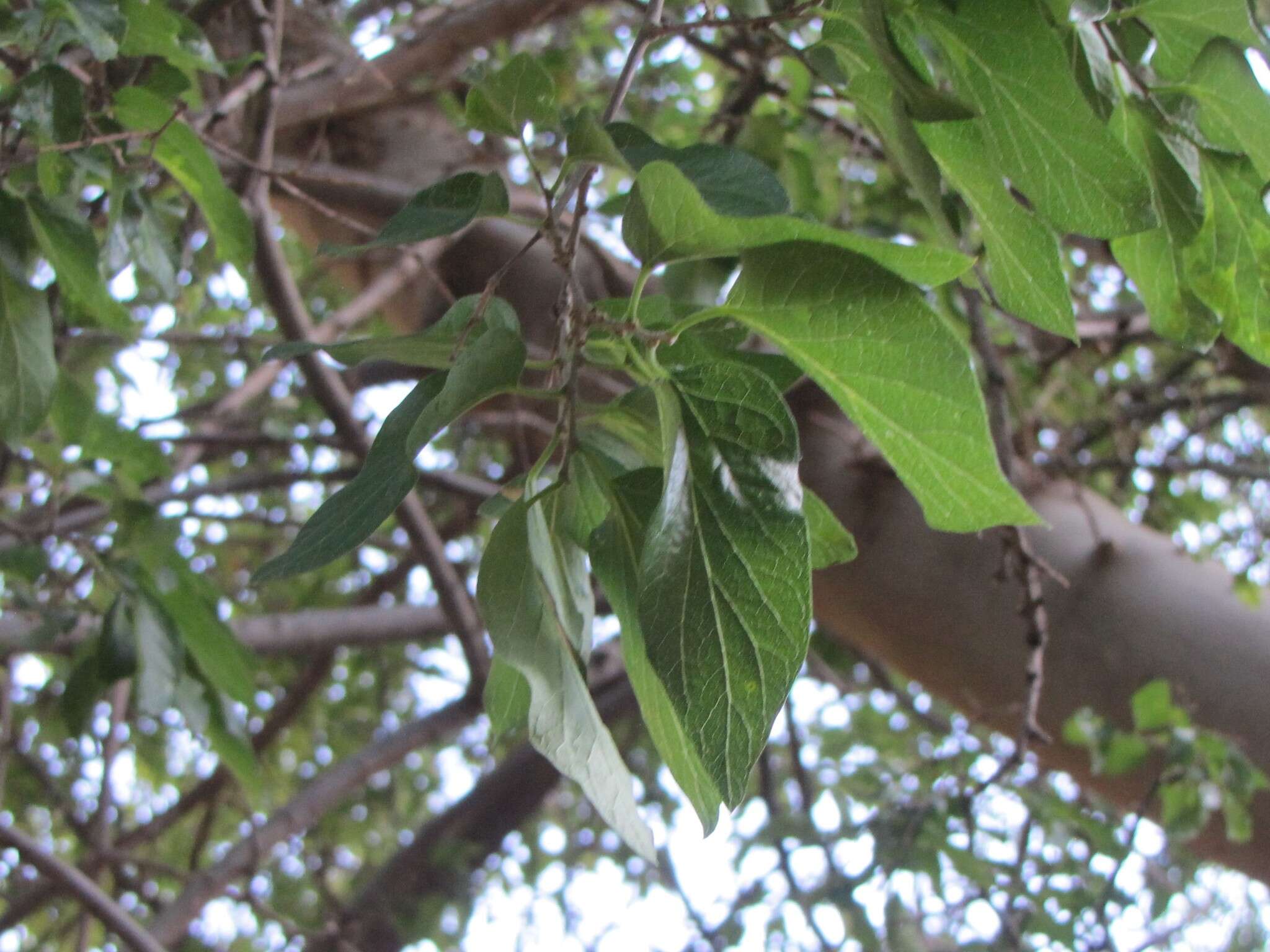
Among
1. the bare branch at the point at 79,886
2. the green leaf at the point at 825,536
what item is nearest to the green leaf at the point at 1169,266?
the green leaf at the point at 825,536

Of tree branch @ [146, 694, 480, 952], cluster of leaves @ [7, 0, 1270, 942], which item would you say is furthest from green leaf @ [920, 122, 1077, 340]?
tree branch @ [146, 694, 480, 952]

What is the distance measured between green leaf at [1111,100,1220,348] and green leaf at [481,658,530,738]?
39 cm

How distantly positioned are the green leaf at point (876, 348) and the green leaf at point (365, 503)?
0.14 metres

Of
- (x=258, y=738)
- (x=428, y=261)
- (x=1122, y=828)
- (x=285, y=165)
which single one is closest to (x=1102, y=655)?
(x=1122, y=828)

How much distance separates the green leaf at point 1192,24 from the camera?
57cm

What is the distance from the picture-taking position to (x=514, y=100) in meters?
0.51

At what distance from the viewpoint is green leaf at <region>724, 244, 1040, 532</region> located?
42cm

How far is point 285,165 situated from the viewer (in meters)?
1.52

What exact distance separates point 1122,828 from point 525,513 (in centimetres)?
128

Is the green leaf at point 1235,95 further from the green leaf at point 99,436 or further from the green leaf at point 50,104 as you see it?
the green leaf at point 99,436

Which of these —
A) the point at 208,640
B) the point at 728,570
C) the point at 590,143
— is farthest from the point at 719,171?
the point at 208,640

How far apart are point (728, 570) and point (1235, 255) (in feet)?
1.23

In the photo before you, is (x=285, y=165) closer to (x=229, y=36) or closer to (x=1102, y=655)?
(x=229, y=36)

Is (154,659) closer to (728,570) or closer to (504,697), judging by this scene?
(504,697)
